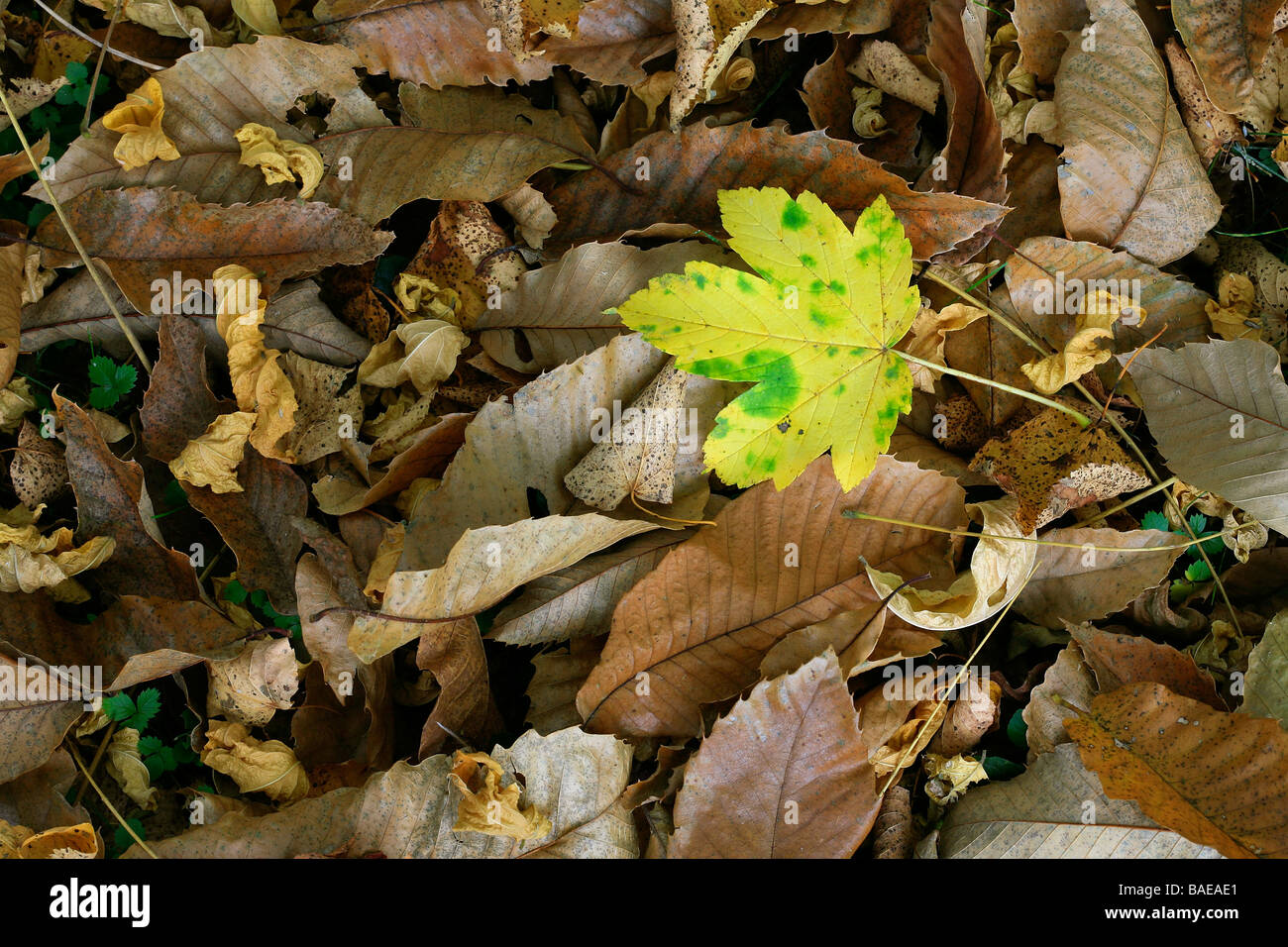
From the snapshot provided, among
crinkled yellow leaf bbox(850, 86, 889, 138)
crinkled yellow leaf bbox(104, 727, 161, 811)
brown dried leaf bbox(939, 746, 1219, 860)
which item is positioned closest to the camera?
brown dried leaf bbox(939, 746, 1219, 860)

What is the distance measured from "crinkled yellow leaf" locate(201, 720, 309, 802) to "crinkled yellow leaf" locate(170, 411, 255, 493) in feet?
1.60

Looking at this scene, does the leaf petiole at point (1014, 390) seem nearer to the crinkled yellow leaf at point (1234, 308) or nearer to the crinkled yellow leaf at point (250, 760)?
the crinkled yellow leaf at point (1234, 308)

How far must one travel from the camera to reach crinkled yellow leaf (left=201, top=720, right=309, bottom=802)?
1.98m

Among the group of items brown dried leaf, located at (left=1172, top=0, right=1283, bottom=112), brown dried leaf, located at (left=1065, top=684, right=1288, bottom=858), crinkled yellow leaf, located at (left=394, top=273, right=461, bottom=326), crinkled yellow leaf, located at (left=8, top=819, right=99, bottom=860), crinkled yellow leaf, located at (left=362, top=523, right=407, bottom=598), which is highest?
brown dried leaf, located at (left=1172, top=0, right=1283, bottom=112)

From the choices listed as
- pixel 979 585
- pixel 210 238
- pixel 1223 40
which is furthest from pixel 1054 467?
pixel 210 238

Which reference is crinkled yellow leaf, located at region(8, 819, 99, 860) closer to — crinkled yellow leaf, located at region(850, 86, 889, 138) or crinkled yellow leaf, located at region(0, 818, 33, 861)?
crinkled yellow leaf, located at region(0, 818, 33, 861)

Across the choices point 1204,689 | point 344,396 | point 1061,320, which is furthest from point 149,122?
point 1204,689

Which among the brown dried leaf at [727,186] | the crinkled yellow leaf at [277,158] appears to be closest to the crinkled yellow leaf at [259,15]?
the crinkled yellow leaf at [277,158]

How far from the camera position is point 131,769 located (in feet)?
6.73

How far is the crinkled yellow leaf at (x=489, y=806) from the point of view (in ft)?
6.15

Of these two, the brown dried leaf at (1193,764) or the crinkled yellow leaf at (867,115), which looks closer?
the brown dried leaf at (1193,764)

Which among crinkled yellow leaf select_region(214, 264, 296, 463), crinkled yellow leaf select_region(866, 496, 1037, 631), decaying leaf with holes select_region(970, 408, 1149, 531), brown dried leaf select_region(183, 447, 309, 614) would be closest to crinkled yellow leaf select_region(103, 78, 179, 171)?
crinkled yellow leaf select_region(214, 264, 296, 463)

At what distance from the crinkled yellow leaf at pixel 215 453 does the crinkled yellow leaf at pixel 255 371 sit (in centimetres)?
3

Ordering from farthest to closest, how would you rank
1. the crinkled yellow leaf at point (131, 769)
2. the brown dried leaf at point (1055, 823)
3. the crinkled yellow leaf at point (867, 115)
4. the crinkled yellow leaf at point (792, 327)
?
1. the crinkled yellow leaf at point (867, 115)
2. the crinkled yellow leaf at point (131, 769)
3. the brown dried leaf at point (1055, 823)
4. the crinkled yellow leaf at point (792, 327)
